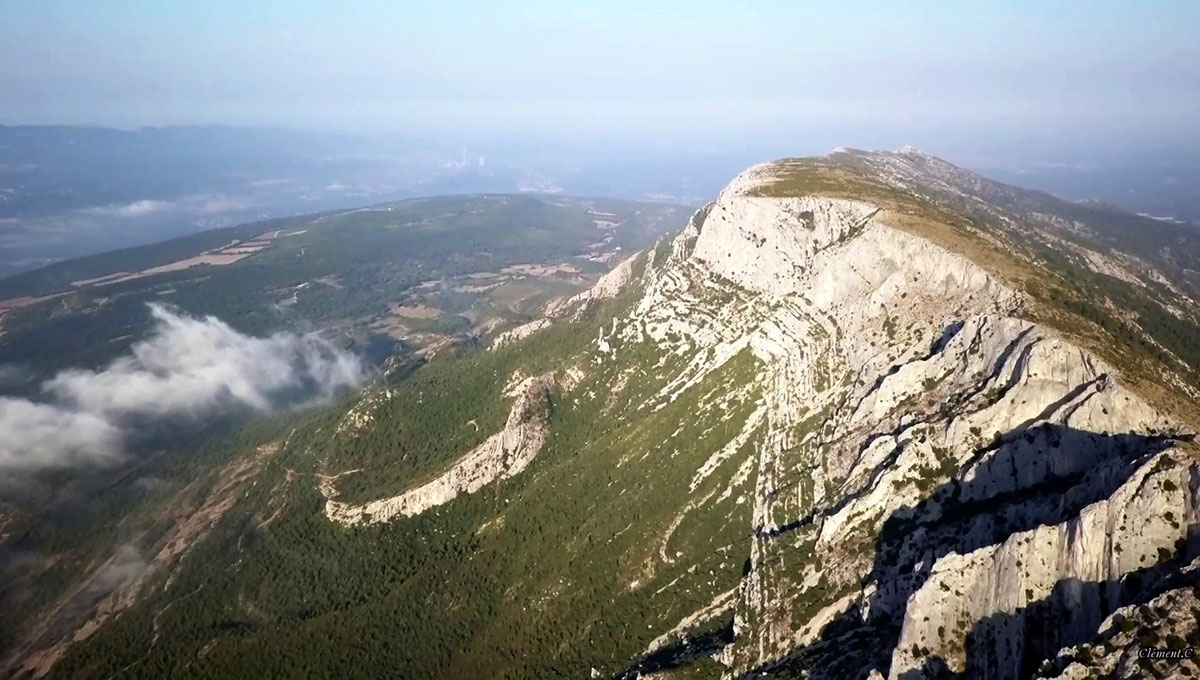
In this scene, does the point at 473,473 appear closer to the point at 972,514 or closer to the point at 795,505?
the point at 795,505

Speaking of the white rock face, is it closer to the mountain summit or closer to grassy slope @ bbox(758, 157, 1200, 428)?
the mountain summit

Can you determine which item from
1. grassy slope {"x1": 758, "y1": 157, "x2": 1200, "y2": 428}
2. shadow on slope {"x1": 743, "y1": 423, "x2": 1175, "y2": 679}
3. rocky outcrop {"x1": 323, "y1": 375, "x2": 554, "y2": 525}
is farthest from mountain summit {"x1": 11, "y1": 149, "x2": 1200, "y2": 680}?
grassy slope {"x1": 758, "y1": 157, "x2": 1200, "y2": 428}

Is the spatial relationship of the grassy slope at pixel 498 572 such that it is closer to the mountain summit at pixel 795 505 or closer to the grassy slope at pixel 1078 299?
the mountain summit at pixel 795 505

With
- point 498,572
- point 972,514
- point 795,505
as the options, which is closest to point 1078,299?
point 972,514

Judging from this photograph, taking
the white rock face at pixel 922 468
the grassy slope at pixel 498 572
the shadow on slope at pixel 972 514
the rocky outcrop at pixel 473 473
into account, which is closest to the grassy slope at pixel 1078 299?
the white rock face at pixel 922 468

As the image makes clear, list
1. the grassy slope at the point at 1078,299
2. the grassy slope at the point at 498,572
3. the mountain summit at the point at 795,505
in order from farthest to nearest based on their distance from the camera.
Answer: the grassy slope at the point at 498,572 → the grassy slope at the point at 1078,299 → the mountain summit at the point at 795,505
